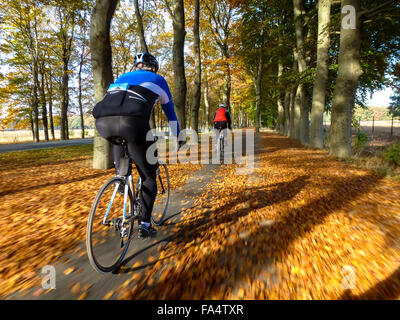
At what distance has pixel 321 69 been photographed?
1005 cm

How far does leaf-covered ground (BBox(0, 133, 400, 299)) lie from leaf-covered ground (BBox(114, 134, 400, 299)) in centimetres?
1

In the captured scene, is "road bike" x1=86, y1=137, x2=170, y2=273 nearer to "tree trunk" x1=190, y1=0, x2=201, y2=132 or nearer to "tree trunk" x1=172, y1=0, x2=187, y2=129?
"tree trunk" x1=172, y1=0, x2=187, y2=129

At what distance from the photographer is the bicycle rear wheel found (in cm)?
203

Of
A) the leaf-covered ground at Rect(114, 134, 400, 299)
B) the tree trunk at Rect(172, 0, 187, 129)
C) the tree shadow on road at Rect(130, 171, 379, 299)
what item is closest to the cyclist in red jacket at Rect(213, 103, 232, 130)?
the tree trunk at Rect(172, 0, 187, 129)

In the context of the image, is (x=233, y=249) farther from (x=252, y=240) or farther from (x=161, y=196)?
(x=161, y=196)

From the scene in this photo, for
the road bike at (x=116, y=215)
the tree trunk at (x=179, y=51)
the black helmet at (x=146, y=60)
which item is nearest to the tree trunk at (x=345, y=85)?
the tree trunk at (x=179, y=51)

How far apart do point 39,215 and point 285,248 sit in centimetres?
389

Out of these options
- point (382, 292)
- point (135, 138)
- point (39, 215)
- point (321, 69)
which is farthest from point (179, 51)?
point (382, 292)

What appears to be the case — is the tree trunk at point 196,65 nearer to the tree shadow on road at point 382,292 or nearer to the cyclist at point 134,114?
the cyclist at point 134,114

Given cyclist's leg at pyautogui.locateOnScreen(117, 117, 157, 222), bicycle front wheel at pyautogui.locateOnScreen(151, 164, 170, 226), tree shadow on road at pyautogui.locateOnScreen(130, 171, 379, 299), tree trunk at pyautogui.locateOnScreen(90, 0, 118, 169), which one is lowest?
tree shadow on road at pyautogui.locateOnScreen(130, 171, 379, 299)

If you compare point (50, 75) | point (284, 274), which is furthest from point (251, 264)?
point (50, 75)

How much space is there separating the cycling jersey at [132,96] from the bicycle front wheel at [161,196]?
4.52ft

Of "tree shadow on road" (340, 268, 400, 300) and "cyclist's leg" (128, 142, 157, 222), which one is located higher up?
"cyclist's leg" (128, 142, 157, 222)

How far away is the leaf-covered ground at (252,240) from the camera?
1845 mm
